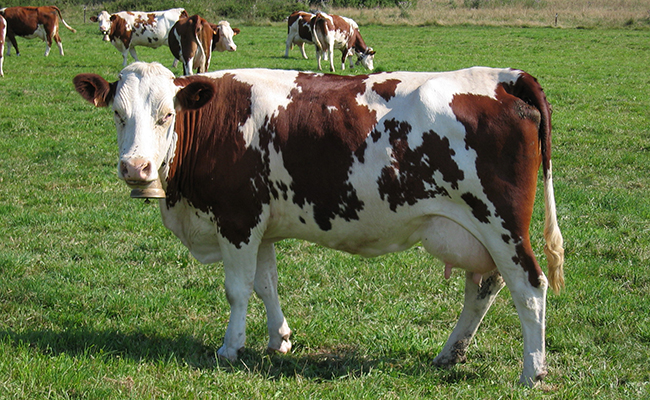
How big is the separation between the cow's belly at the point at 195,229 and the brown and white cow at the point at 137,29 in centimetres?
1859

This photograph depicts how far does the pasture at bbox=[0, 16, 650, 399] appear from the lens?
3.99 m

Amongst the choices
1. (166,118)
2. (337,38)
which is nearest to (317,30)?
(337,38)

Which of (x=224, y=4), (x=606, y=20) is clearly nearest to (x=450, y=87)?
(x=606, y=20)

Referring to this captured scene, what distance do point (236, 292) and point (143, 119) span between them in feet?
4.28

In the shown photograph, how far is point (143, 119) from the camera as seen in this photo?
408 cm

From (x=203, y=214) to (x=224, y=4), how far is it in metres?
50.2

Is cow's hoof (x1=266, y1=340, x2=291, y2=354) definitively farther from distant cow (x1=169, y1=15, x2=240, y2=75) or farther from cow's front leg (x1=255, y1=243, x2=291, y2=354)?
distant cow (x1=169, y1=15, x2=240, y2=75)

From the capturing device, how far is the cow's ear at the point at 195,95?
14.0 feet

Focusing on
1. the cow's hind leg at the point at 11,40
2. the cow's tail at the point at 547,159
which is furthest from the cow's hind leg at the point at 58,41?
the cow's tail at the point at 547,159

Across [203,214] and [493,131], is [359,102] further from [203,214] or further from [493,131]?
[203,214]

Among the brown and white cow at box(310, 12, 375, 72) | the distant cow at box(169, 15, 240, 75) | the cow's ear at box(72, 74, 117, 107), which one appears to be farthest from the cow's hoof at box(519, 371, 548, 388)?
the brown and white cow at box(310, 12, 375, 72)

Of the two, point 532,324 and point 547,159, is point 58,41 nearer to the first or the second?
point 547,159

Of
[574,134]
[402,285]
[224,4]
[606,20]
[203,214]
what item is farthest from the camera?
[224,4]

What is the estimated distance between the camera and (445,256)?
13.3ft
